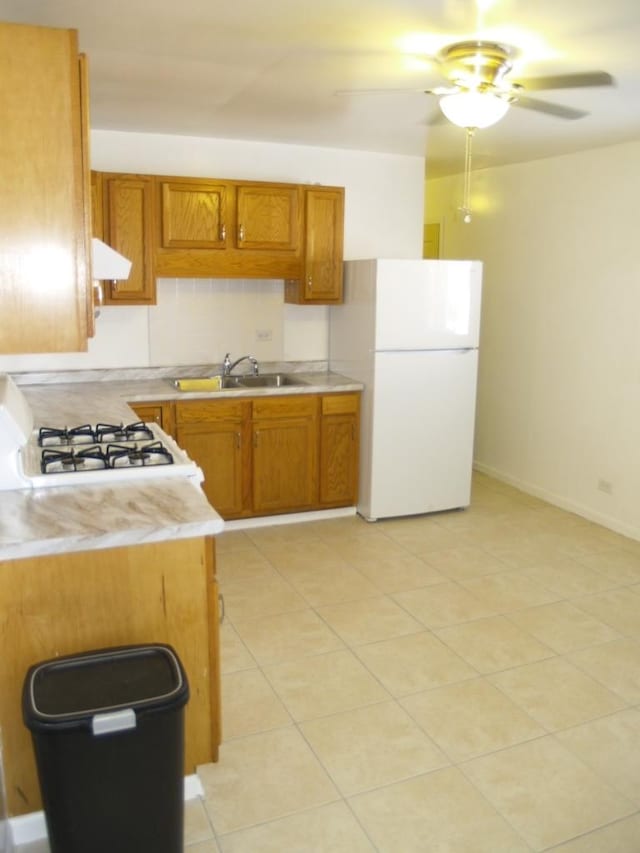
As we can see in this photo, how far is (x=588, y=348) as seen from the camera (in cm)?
476

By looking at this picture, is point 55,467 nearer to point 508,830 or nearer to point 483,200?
point 508,830

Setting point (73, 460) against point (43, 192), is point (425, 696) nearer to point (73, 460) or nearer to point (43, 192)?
point (73, 460)

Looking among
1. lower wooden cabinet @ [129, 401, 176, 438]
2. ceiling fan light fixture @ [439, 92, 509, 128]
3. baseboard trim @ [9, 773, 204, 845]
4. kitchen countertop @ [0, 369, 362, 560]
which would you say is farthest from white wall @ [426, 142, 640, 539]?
baseboard trim @ [9, 773, 204, 845]

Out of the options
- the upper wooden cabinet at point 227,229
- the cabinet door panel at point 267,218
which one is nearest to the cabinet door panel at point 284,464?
the upper wooden cabinet at point 227,229

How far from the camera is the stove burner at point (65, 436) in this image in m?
2.83

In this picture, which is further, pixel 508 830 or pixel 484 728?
pixel 484 728

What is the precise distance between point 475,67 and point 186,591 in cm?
217

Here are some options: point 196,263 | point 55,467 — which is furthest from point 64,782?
point 196,263

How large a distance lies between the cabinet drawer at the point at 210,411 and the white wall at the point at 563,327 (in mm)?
2212

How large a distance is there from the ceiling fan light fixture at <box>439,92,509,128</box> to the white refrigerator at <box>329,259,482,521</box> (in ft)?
5.22

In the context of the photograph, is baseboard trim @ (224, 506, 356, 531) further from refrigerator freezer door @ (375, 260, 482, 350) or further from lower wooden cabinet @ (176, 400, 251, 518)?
refrigerator freezer door @ (375, 260, 482, 350)

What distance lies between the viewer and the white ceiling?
2.31m

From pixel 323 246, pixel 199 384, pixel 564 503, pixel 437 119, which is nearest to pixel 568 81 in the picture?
pixel 437 119

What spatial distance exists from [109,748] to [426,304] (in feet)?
11.0
